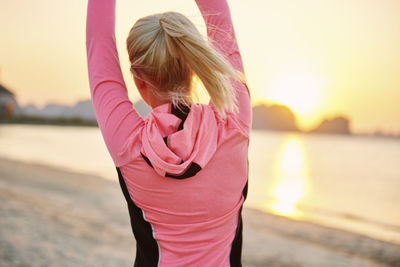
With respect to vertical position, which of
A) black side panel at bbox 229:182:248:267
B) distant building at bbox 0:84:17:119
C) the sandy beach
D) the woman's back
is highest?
the woman's back

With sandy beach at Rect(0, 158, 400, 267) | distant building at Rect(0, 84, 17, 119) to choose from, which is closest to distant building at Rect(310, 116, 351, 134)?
distant building at Rect(0, 84, 17, 119)

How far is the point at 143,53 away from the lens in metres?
0.94

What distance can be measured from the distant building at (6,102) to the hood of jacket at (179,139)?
52935 millimetres

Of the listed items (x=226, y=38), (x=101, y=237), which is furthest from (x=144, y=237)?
(x=101, y=237)

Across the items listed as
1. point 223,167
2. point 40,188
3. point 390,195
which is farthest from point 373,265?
Result: point 390,195

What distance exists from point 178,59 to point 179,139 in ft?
0.74

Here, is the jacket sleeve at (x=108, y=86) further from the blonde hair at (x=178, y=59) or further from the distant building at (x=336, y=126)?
the distant building at (x=336, y=126)

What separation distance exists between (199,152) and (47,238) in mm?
5159

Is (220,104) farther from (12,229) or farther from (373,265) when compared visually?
(373,265)

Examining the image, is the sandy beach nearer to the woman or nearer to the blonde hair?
the woman

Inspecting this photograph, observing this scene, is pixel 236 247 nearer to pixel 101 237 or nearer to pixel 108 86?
pixel 108 86

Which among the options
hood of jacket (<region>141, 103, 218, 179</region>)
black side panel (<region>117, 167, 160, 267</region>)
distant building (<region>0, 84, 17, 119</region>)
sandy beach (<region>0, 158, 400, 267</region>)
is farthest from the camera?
distant building (<region>0, 84, 17, 119</region>)

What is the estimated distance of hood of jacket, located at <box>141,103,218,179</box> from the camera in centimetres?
86

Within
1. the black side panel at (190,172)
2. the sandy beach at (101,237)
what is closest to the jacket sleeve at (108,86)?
the black side panel at (190,172)
